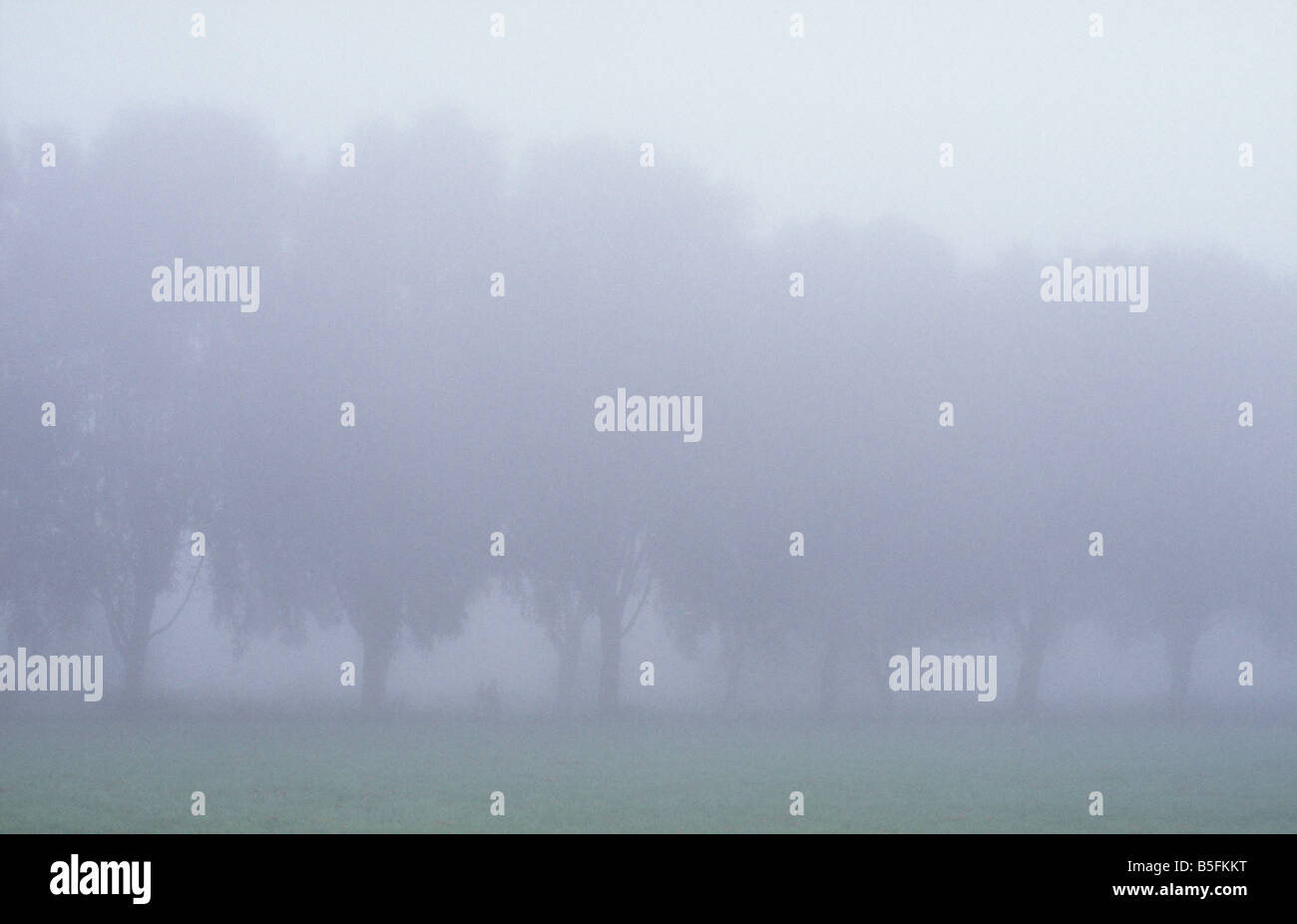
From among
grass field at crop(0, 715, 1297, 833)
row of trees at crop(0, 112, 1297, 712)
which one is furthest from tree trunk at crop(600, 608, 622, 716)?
grass field at crop(0, 715, 1297, 833)

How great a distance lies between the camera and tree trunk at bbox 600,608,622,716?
18.0 metres

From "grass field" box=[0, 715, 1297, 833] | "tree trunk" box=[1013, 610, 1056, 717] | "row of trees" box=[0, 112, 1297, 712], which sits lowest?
"grass field" box=[0, 715, 1297, 833]

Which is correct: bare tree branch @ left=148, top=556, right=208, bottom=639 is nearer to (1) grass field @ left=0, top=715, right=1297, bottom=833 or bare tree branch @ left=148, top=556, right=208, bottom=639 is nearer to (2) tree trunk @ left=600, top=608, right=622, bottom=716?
(1) grass field @ left=0, top=715, right=1297, bottom=833

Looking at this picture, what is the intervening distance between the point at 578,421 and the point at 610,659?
3.21 m

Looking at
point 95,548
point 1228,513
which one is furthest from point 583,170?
point 1228,513

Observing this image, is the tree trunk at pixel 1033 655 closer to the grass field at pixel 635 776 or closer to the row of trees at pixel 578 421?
the row of trees at pixel 578 421

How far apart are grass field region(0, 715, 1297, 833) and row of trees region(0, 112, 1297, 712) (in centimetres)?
Answer: 139

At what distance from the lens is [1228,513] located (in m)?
20.3

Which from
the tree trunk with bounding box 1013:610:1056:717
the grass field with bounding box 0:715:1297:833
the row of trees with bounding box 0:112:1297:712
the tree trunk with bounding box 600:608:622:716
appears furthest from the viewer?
the row of trees with bounding box 0:112:1297:712

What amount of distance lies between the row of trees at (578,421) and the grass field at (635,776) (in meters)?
1.39

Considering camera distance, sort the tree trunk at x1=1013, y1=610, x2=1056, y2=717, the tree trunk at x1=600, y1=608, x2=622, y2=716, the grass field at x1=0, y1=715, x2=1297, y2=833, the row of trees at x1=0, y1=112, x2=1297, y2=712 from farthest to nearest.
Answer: the row of trees at x1=0, y1=112, x2=1297, y2=712 < the tree trunk at x1=1013, y1=610, x2=1056, y2=717 < the tree trunk at x1=600, y1=608, x2=622, y2=716 < the grass field at x1=0, y1=715, x2=1297, y2=833

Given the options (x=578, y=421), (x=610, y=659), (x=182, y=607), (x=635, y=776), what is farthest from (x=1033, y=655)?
(x=182, y=607)

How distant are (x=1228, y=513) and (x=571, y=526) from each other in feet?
29.8
